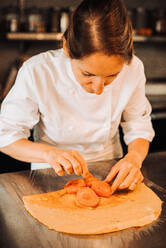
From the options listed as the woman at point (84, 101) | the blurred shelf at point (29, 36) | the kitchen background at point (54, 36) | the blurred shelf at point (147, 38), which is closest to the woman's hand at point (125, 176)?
the woman at point (84, 101)

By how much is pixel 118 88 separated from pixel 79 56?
1.49 ft

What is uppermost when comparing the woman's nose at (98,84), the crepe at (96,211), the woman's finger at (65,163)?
the woman's nose at (98,84)

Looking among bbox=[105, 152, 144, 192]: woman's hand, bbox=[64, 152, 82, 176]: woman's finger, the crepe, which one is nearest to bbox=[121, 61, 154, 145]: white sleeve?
bbox=[105, 152, 144, 192]: woman's hand

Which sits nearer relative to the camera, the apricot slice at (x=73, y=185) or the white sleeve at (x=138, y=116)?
the apricot slice at (x=73, y=185)

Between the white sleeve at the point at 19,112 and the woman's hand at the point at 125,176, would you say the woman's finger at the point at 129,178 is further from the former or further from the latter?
the white sleeve at the point at 19,112

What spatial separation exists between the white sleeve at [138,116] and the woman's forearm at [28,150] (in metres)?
0.50

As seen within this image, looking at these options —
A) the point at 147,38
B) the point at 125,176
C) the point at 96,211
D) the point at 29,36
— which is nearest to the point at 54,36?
the point at 29,36

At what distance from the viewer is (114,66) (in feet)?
3.41

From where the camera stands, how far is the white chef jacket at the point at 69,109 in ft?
4.28

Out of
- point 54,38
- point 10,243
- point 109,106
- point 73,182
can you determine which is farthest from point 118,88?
point 54,38

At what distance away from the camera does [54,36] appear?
2764mm

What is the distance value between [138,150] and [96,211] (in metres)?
0.49

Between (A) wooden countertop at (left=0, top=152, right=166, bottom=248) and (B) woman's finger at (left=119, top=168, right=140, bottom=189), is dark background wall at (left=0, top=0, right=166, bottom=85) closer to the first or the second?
(A) wooden countertop at (left=0, top=152, right=166, bottom=248)

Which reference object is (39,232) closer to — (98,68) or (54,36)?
(98,68)
